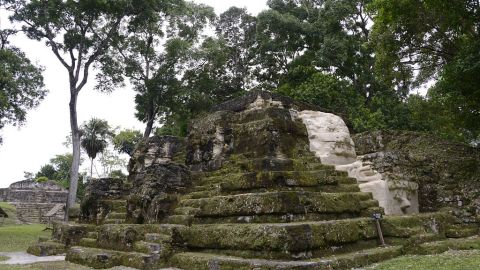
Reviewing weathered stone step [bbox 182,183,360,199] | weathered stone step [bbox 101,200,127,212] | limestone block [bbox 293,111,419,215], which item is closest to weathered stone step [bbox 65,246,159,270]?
weathered stone step [bbox 182,183,360,199]

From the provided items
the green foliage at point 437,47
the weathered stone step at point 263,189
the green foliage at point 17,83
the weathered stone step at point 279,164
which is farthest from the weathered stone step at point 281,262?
the green foliage at point 17,83

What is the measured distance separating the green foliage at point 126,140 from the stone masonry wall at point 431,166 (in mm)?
28136

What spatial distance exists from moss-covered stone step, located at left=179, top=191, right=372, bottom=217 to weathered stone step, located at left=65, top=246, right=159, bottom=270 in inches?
45.7

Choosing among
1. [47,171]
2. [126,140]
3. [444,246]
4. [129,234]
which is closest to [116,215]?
[129,234]

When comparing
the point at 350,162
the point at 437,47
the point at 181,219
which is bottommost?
the point at 181,219

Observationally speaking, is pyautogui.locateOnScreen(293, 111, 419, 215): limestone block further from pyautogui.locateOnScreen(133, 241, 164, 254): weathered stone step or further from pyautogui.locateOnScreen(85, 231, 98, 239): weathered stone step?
pyautogui.locateOnScreen(85, 231, 98, 239): weathered stone step

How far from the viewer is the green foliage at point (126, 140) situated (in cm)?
3489

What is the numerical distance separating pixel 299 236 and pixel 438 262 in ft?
6.08

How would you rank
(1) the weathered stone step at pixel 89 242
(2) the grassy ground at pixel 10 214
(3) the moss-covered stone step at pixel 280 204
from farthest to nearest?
(2) the grassy ground at pixel 10 214 → (1) the weathered stone step at pixel 89 242 → (3) the moss-covered stone step at pixel 280 204

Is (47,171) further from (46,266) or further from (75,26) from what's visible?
(46,266)

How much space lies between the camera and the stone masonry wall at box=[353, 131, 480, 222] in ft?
25.9

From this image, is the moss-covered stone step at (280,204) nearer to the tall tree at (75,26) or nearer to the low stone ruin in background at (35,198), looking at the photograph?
the tall tree at (75,26)

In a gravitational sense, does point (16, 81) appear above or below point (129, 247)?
above

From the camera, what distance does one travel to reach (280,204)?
5801 millimetres
